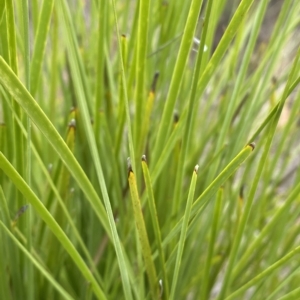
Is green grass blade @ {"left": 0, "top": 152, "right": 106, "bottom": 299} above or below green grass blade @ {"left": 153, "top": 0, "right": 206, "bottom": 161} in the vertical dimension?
below

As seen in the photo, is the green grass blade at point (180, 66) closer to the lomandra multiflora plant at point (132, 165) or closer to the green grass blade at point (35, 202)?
the lomandra multiflora plant at point (132, 165)

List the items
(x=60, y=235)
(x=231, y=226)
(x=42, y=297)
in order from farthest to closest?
(x=231, y=226), (x=42, y=297), (x=60, y=235)

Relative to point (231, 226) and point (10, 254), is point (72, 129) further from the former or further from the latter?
point (231, 226)

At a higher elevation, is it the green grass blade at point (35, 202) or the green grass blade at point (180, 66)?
the green grass blade at point (180, 66)

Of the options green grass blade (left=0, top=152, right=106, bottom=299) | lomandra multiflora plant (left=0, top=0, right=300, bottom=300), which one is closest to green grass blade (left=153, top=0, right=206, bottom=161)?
lomandra multiflora plant (left=0, top=0, right=300, bottom=300)

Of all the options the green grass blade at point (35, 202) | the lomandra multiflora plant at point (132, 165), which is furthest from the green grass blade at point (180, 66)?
the green grass blade at point (35, 202)

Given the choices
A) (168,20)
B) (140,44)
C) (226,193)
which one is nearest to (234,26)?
(140,44)

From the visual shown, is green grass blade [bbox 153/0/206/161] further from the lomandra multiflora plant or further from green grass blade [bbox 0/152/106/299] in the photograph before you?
green grass blade [bbox 0/152/106/299]

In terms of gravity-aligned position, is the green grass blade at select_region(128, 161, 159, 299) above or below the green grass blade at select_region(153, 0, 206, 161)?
below
